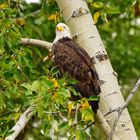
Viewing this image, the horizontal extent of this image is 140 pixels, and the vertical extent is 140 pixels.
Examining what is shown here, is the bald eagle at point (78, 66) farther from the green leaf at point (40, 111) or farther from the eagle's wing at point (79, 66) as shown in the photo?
the green leaf at point (40, 111)

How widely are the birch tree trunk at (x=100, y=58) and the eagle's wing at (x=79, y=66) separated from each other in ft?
0.14

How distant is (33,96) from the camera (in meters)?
3.35

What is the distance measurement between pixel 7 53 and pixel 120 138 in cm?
86

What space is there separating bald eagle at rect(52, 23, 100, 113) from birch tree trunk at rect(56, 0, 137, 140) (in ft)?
0.14

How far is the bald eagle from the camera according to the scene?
12.7ft

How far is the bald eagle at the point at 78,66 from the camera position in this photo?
3.88 m

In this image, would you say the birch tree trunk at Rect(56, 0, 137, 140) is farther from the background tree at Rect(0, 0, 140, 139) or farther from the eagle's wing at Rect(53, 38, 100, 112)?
the background tree at Rect(0, 0, 140, 139)

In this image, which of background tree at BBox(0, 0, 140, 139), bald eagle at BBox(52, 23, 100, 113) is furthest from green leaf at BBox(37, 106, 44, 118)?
bald eagle at BBox(52, 23, 100, 113)

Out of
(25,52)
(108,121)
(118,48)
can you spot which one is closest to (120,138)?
(108,121)

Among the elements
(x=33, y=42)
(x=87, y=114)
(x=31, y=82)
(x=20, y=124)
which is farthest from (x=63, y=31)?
(x=87, y=114)

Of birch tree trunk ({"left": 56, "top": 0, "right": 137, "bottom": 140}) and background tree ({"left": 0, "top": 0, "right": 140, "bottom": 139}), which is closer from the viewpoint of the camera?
background tree ({"left": 0, "top": 0, "right": 140, "bottom": 139})

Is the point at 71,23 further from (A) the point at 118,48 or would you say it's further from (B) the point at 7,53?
(A) the point at 118,48

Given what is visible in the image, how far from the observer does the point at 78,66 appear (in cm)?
401

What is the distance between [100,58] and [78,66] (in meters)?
0.17
